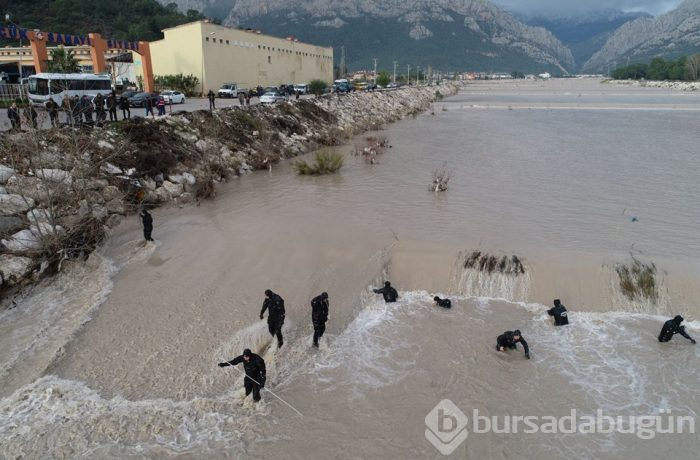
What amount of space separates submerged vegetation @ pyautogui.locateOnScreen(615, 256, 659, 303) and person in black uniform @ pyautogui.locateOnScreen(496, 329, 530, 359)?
401 cm

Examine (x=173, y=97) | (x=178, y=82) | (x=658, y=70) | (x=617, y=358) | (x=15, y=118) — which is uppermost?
(x=658, y=70)

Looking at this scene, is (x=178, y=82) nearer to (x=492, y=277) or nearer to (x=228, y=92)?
(x=228, y=92)

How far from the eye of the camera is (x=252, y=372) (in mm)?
7551

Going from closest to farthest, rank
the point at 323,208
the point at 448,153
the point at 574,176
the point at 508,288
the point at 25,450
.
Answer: the point at 25,450, the point at 508,288, the point at 323,208, the point at 574,176, the point at 448,153

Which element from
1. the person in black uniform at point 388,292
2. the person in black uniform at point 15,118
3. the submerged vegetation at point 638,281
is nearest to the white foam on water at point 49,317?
the person in black uniform at point 388,292

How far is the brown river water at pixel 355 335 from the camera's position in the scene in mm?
7191

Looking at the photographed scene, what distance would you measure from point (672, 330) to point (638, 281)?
2.17 m

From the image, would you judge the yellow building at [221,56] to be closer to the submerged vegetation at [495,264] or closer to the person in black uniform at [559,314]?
the submerged vegetation at [495,264]

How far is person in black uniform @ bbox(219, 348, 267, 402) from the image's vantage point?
24.6ft

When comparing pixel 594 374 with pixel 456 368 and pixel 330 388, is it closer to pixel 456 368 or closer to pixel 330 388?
pixel 456 368

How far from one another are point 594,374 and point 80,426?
9.21m

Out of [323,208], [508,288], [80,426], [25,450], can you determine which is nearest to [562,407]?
[508,288]

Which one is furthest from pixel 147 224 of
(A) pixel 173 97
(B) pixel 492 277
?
(A) pixel 173 97

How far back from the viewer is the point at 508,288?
11562 mm
